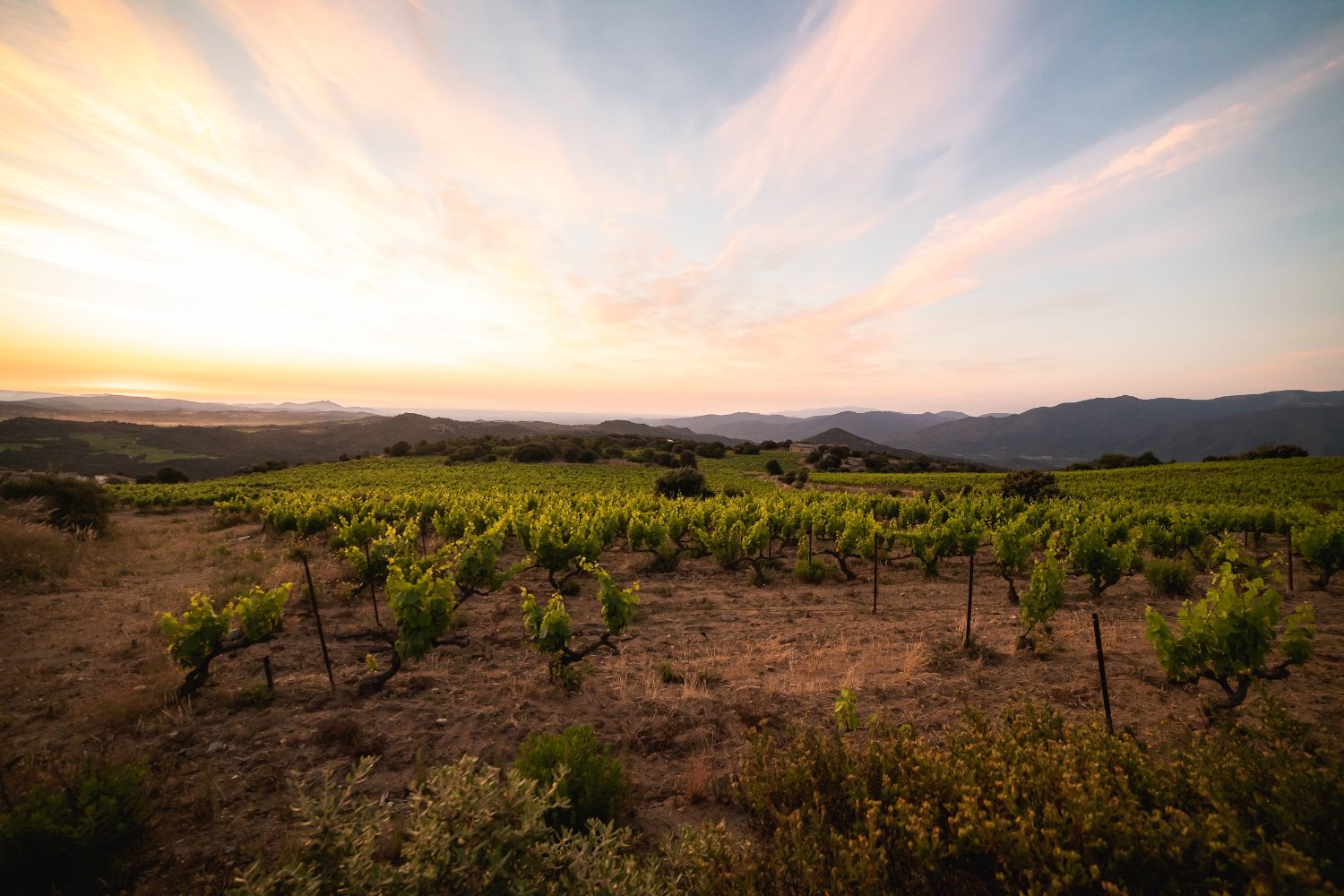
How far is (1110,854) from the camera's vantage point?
3.47 m

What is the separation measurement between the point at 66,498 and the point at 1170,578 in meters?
37.5

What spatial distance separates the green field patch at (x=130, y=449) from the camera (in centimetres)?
8425

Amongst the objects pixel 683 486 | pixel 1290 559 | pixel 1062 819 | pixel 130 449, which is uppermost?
pixel 1062 819

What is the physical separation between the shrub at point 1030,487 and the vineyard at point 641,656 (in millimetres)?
17551

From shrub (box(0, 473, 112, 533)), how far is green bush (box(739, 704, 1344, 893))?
26233mm

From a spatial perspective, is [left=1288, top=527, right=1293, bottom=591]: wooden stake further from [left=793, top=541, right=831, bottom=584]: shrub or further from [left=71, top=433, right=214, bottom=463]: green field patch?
[left=71, top=433, right=214, bottom=463]: green field patch

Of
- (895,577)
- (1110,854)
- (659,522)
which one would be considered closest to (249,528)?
(659,522)

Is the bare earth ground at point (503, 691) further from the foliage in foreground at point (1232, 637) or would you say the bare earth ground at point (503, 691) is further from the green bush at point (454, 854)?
the foliage in foreground at point (1232, 637)

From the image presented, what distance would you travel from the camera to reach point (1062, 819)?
3355mm

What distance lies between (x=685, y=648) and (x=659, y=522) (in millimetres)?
6660

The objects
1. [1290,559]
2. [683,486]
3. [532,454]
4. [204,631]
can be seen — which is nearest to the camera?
[204,631]

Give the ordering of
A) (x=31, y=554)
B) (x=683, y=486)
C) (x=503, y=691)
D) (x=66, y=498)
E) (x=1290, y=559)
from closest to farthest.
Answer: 1. (x=503, y=691)
2. (x=1290, y=559)
3. (x=31, y=554)
4. (x=66, y=498)
5. (x=683, y=486)

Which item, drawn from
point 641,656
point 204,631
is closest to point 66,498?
point 204,631

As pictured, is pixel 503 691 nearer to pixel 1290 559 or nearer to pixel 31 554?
pixel 31 554
